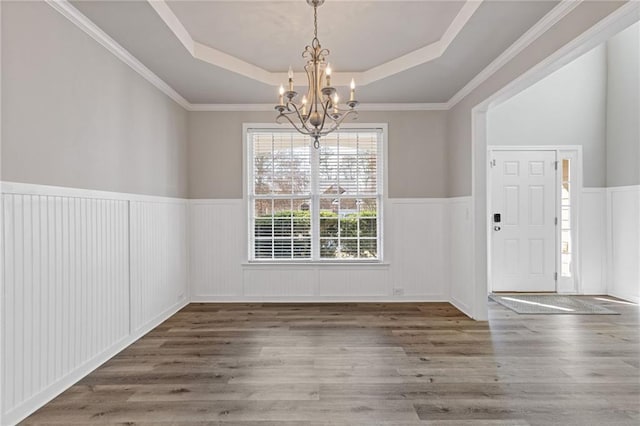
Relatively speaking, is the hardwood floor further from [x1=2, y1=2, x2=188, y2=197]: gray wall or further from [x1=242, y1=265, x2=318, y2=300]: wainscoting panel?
[x1=2, y1=2, x2=188, y2=197]: gray wall

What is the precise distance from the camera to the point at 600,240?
5.01 metres

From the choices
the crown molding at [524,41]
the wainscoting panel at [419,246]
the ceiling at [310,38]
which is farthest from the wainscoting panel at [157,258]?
the crown molding at [524,41]

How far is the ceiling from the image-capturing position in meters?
2.58

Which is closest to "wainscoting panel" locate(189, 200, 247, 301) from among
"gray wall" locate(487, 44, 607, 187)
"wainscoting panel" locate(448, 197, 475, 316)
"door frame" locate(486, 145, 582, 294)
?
"wainscoting panel" locate(448, 197, 475, 316)

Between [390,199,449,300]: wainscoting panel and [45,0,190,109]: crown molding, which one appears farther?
[390,199,449,300]: wainscoting panel

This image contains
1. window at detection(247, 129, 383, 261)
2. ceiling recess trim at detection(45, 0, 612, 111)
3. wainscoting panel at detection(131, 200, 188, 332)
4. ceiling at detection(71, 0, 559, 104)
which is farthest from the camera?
window at detection(247, 129, 383, 261)

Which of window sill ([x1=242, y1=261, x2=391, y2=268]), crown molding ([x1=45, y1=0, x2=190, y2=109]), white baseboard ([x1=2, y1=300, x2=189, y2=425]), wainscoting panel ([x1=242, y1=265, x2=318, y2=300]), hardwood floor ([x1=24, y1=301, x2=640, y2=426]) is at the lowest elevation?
hardwood floor ([x1=24, y1=301, x2=640, y2=426])

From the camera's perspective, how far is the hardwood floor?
209cm

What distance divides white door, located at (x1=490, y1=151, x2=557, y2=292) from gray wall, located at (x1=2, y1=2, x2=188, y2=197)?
4589 mm

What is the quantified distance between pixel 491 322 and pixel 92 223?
12.8 ft

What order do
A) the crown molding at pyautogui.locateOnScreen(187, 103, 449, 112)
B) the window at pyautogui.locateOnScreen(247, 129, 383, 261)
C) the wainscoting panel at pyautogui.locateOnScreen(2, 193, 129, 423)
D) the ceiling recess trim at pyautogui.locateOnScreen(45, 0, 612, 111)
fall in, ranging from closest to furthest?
the wainscoting panel at pyautogui.locateOnScreen(2, 193, 129, 423)
the ceiling recess trim at pyautogui.locateOnScreen(45, 0, 612, 111)
the crown molding at pyautogui.locateOnScreen(187, 103, 449, 112)
the window at pyautogui.locateOnScreen(247, 129, 383, 261)

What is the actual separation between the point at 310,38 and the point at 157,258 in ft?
8.88

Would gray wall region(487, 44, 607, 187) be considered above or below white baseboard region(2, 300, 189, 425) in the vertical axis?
above

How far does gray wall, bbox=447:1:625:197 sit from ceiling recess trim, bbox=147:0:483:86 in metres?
0.63
